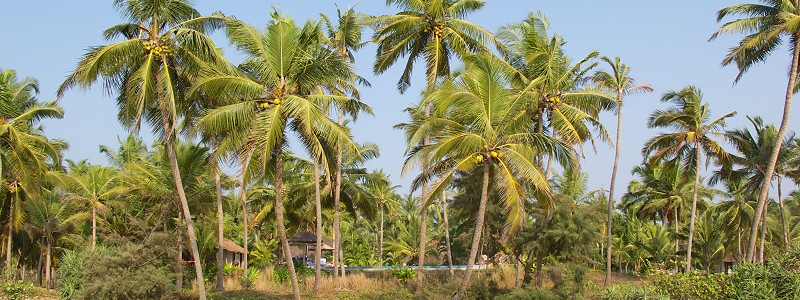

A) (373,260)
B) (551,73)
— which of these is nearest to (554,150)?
(551,73)

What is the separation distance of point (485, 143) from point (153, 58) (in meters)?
8.80

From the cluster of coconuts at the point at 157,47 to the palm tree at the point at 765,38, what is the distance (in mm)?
16298

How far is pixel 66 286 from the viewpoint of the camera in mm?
20859

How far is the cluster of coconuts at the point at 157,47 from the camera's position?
18.5m

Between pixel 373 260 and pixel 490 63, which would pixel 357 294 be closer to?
pixel 490 63

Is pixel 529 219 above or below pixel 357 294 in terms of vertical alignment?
above

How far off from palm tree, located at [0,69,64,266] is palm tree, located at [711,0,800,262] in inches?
874

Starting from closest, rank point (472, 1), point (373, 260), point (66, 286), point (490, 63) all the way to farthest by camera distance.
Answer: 1. point (490, 63)
2. point (66, 286)
3. point (472, 1)
4. point (373, 260)

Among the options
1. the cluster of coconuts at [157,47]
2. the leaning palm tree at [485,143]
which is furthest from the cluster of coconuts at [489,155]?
the cluster of coconuts at [157,47]

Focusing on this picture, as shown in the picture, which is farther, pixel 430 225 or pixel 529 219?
pixel 430 225

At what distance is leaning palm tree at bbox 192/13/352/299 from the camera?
17.4 meters

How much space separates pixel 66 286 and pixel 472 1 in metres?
15.5

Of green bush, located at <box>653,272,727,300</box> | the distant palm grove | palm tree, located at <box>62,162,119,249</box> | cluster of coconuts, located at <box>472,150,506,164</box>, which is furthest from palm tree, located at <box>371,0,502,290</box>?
palm tree, located at <box>62,162,119,249</box>

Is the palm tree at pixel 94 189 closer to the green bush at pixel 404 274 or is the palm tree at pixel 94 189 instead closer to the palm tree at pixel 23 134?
the palm tree at pixel 23 134
